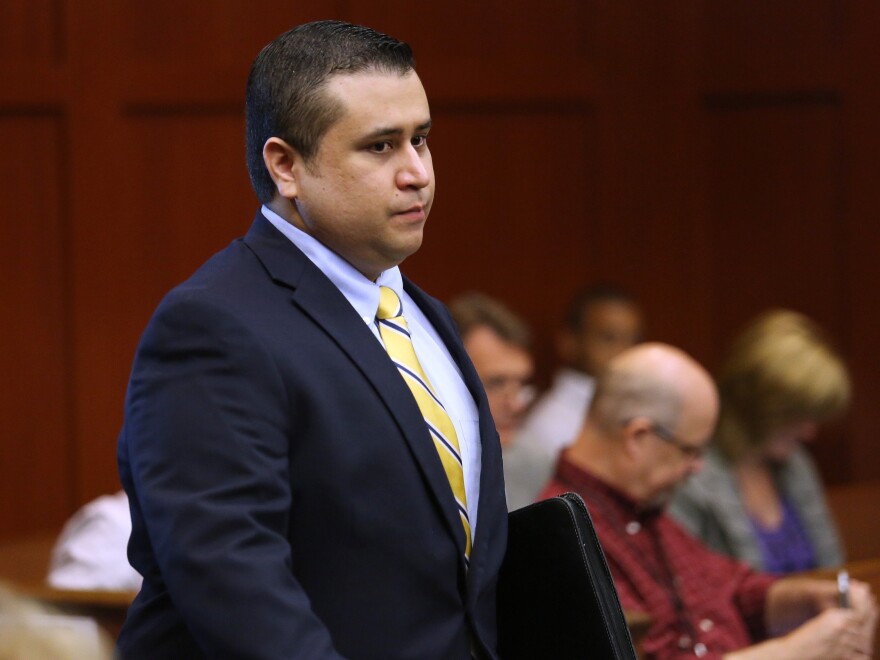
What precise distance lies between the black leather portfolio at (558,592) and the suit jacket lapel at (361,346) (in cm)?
20

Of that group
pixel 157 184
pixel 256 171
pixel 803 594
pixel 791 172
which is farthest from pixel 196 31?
pixel 256 171

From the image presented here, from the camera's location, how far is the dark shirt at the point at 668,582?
291cm

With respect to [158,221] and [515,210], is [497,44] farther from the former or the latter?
[158,221]

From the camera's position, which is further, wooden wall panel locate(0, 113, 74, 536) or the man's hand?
wooden wall panel locate(0, 113, 74, 536)

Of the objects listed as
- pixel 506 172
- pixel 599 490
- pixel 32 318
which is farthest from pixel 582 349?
pixel 599 490

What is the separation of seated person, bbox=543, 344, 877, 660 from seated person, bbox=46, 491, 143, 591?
3.59 ft

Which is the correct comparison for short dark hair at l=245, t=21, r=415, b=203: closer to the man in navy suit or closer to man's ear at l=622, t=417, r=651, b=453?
the man in navy suit

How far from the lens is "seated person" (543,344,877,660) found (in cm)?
291

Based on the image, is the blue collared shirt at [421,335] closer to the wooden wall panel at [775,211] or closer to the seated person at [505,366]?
the seated person at [505,366]

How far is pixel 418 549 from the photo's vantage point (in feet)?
5.29

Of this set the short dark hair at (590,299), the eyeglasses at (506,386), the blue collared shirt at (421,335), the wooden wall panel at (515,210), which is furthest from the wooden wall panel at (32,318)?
the blue collared shirt at (421,335)

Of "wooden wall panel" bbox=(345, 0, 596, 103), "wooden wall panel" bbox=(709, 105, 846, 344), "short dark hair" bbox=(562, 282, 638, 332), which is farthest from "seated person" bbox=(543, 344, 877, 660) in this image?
"wooden wall panel" bbox=(709, 105, 846, 344)

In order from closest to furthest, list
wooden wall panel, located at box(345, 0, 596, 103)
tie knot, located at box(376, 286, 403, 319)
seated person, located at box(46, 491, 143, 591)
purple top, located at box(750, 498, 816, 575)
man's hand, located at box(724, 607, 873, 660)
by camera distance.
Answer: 1. tie knot, located at box(376, 286, 403, 319)
2. man's hand, located at box(724, 607, 873, 660)
3. seated person, located at box(46, 491, 143, 591)
4. purple top, located at box(750, 498, 816, 575)
5. wooden wall panel, located at box(345, 0, 596, 103)

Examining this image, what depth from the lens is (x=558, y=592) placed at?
5.95 ft
